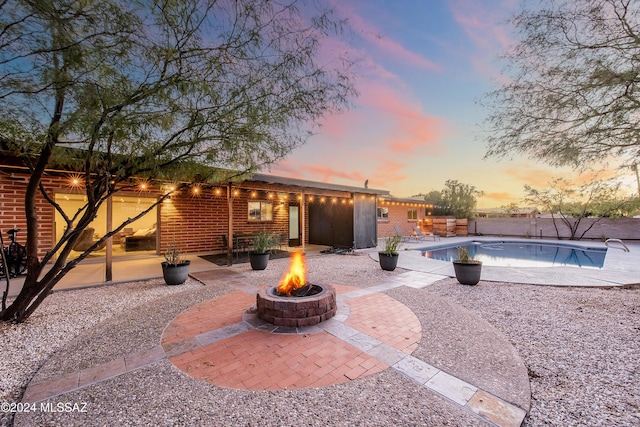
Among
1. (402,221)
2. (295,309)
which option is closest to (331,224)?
(402,221)

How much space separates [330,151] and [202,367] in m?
7.79

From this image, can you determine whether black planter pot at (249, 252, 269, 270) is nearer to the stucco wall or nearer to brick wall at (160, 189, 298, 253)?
brick wall at (160, 189, 298, 253)

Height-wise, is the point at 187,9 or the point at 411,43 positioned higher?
the point at 411,43

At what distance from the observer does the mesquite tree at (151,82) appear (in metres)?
2.45

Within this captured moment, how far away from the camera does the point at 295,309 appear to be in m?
3.24

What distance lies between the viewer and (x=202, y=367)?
2383 mm

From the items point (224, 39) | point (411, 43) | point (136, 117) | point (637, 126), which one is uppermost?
point (411, 43)

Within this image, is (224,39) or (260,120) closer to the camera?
(224,39)

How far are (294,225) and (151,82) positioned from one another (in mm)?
10632

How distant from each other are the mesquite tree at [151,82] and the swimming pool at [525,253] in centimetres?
937

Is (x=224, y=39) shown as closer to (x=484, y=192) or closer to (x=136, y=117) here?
(x=136, y=117)

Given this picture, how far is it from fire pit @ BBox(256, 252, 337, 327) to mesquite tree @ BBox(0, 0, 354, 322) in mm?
2170

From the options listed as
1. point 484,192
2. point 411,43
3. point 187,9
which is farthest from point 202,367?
point 484,192

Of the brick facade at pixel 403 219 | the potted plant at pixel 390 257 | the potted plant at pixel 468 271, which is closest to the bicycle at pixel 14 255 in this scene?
the potted plant at pixel 390 257
